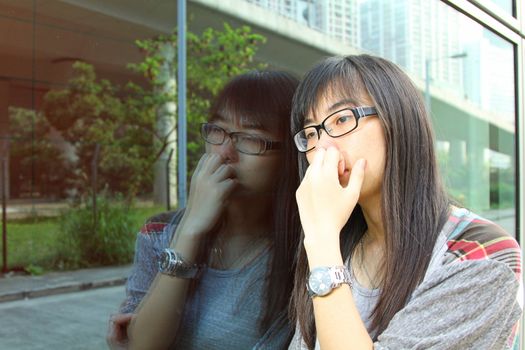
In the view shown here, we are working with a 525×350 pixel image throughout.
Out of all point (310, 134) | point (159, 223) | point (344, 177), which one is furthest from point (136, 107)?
point (344, 177)

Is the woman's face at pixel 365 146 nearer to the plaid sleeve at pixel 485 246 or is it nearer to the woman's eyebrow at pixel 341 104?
the woman's eyebrow at pixel 341 104

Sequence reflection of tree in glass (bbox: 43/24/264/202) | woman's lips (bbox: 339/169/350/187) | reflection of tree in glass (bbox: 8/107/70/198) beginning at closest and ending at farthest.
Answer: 1. woman's lips (bbox: 339/169/350/187)
2. reflection of tree in glass (bbox: 43/24/264/202)
3. reflection of tree in glass (bbox: 8/107/70/198)

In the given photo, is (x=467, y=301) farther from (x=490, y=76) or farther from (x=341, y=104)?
(x=490, y=76)

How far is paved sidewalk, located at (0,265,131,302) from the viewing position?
6.25 feet

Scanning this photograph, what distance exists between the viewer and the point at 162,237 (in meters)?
1.44

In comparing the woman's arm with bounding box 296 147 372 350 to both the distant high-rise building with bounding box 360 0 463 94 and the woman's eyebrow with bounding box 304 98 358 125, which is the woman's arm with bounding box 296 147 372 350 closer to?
the woman's eyebrow with bounding box 304 98 358 125

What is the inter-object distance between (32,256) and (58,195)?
3.67 m

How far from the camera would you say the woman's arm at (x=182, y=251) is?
1.35 m

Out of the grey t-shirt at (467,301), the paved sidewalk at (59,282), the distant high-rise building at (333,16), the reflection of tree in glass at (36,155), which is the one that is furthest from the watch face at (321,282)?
the reflection of tree in glass at (36,155)

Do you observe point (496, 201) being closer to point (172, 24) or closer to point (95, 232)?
point (172, 24)

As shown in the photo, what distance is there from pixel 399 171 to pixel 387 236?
128mm

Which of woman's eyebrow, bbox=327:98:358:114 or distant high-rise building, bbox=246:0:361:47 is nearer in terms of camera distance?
woman's eyebrow, bbox=327:98:358:114

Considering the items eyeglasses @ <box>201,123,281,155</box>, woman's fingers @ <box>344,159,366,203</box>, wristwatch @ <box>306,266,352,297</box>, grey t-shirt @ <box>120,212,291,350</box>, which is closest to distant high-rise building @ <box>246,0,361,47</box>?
eyeglasses @ <box>201,123,281,155</box>

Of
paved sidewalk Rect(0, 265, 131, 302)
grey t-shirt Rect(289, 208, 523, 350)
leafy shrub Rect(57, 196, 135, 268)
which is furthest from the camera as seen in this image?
leafy shrub Rect(57, 196, 135, 268)
